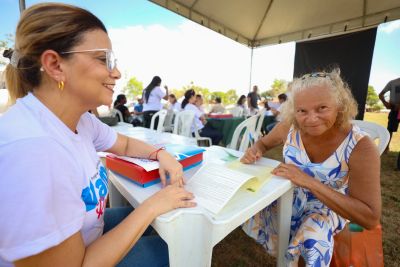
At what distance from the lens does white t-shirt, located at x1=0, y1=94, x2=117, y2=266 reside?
0.41 meters

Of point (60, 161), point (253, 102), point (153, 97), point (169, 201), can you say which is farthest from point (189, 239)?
point (253, 102)

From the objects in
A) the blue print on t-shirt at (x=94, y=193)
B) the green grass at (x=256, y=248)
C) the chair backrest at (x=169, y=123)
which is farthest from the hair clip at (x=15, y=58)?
the chair backrest at (x=169, y=123)

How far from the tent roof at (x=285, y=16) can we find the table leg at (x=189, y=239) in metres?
5.56

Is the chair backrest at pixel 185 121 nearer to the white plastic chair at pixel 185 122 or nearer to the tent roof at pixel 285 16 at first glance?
the white plastic chair at pixel 185 122

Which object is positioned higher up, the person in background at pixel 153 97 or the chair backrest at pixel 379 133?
the person in background at pixel 153 97

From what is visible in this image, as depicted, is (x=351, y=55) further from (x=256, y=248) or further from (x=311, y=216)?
(x=311, y=216)

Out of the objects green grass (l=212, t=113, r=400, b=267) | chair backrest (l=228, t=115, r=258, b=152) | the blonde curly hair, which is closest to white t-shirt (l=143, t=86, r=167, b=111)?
chair backrest (l=228, t=115, r=258, b=152)

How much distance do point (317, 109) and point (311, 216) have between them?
0.51 m

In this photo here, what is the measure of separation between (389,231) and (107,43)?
2549 millimetres

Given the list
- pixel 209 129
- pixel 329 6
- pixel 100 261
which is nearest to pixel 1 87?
pixel 100 261

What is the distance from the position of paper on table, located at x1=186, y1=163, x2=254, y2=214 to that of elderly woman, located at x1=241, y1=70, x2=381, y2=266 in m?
0.26

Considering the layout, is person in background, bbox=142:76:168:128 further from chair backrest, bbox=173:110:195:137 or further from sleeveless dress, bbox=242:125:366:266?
sleeveless dress, bbox=242:125:366:266

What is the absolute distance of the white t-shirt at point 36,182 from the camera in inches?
16.1

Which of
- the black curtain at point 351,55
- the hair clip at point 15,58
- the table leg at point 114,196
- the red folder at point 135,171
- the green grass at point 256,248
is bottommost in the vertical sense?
the green grass at point 256,248
